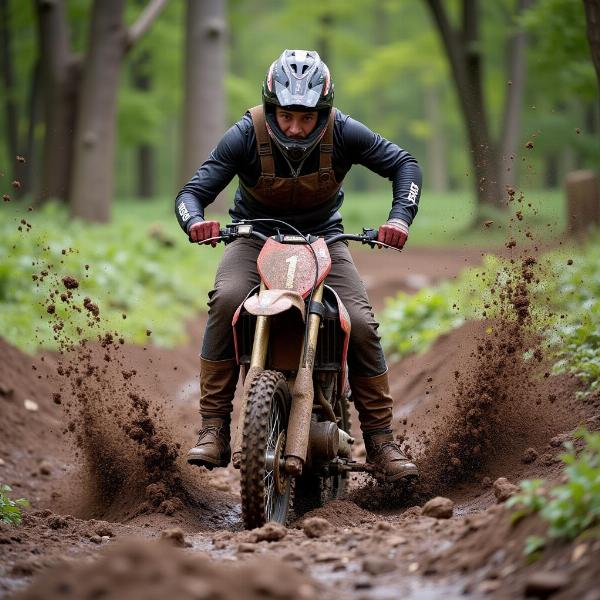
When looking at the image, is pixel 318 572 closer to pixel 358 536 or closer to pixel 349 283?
pixel 358 536

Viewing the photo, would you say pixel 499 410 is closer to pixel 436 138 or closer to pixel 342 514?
pixel 342 514

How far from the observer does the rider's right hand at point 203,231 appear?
6.19 m

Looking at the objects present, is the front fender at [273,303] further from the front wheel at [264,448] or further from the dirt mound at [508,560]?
the dirt mound at [508,560]

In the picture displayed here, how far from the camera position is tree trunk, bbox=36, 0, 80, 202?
19.8 meters

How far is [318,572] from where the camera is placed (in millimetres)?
4344

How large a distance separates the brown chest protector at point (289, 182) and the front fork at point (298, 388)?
0.88 m

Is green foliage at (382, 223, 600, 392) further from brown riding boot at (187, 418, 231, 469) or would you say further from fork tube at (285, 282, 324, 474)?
brown riding boot at (187, 418, 231, 469)

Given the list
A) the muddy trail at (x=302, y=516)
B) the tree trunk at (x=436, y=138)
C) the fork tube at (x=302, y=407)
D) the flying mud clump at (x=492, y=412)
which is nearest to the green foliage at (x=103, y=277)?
the muddy trail at (x=302, y=516)

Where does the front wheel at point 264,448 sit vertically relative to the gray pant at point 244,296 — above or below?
below

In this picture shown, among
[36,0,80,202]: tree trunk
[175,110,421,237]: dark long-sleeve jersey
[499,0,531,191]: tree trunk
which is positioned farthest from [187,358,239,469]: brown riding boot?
[499,0,531,191]: tree trunk

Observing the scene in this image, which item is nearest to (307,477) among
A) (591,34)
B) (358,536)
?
(358,536)

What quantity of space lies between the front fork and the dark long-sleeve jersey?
936 mm

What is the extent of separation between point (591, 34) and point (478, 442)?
10.2 ft

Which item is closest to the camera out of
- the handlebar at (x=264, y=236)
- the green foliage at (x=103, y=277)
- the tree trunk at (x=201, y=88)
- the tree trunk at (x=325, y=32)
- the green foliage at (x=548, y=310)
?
the handlebar at (x=264, y=236)
